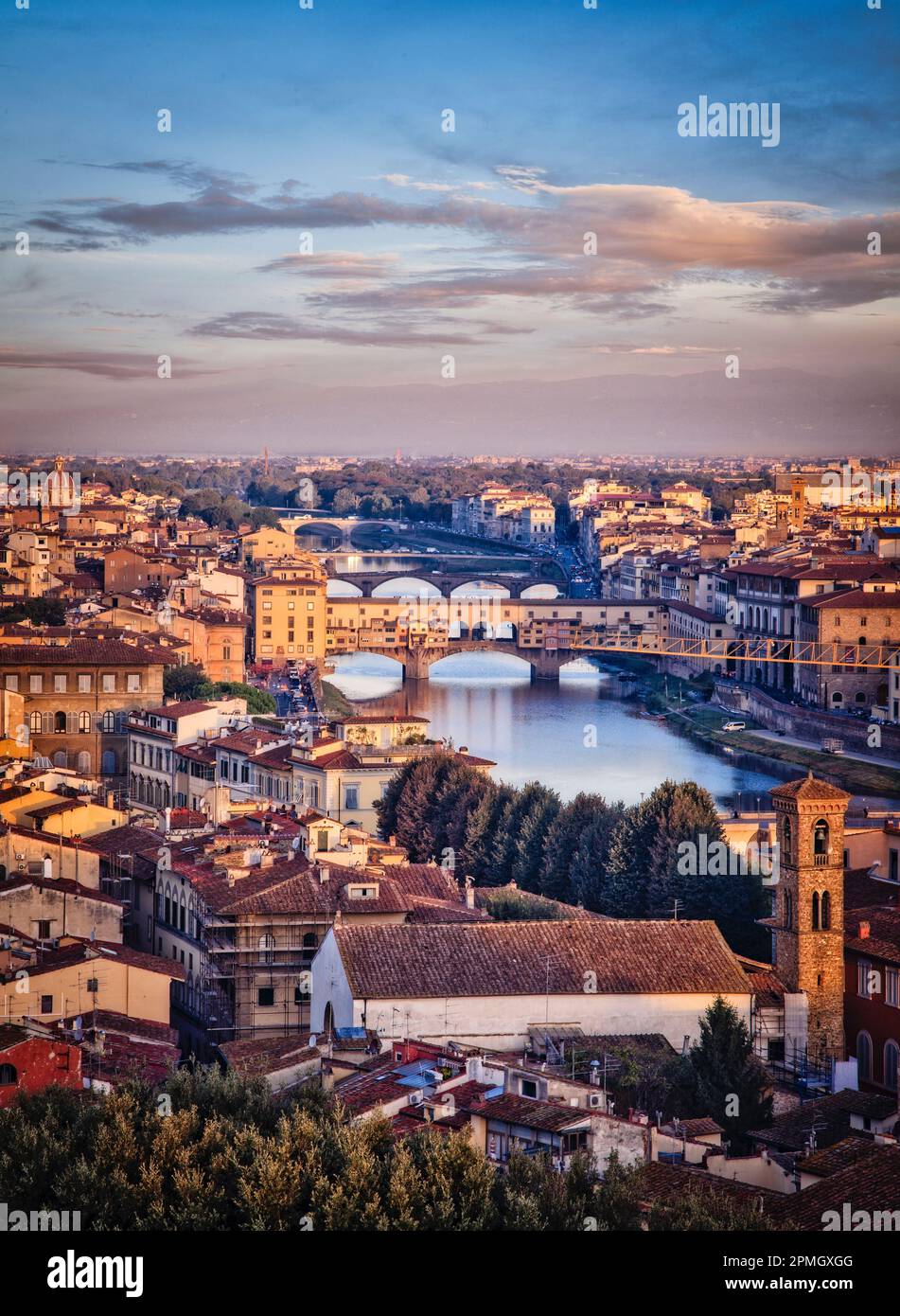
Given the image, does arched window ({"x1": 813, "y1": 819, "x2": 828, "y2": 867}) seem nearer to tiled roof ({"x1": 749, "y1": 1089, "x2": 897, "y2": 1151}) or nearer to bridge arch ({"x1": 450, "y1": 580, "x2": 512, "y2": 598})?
tiled roof ({"x1": 749, "y1": 1089, "x2": 897, "y2": 1151})

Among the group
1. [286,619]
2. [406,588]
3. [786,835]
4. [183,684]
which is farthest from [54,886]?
[406,588]

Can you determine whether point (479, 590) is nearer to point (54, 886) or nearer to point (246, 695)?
point (246, 695)

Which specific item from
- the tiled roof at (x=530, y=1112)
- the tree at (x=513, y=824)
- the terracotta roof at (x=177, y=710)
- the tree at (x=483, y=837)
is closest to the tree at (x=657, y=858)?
the tree at (x=513, y=824)

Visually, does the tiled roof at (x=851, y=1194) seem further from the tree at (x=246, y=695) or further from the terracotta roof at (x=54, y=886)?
the tree at (x=246, y=695)

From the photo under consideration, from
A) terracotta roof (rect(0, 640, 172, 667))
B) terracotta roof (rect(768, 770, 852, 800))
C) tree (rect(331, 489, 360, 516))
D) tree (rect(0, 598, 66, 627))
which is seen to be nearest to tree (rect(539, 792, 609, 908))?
terracotta roof (rect(768, 770, 852, 800))

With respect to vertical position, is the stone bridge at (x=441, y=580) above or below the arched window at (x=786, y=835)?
below

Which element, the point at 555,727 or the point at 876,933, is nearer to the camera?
the point at 876,933

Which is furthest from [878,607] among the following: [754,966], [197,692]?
[754,966]
